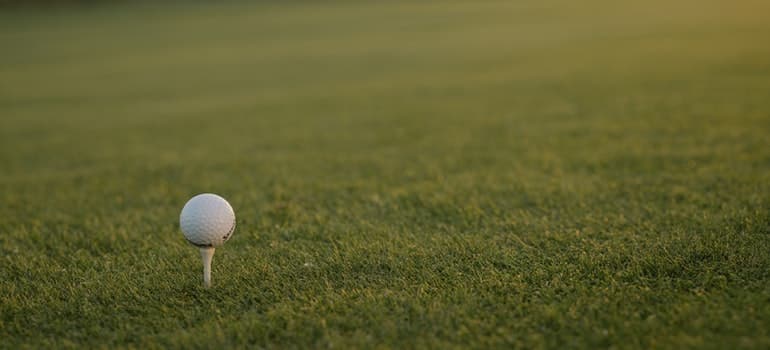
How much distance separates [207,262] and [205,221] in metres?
0.36

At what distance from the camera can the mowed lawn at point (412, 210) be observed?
9.66 ft

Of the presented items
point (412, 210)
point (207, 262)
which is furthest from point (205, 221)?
point (412, 210)

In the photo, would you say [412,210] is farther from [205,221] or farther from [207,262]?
[205,221]

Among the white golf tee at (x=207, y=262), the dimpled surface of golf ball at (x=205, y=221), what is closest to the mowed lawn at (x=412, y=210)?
the white golf tee at (x=207, y=262)

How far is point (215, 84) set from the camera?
14.5m

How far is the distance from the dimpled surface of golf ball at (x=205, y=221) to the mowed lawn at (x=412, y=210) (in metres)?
0.43

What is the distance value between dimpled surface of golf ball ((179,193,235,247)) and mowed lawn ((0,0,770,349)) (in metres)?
0.43

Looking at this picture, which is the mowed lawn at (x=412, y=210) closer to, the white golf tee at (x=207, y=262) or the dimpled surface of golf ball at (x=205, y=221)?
the white golf tee at (x=207, y=262)

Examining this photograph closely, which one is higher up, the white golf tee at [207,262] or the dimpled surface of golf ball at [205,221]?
the dimpled surface of golf ball at [205,221]

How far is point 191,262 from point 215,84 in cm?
1162

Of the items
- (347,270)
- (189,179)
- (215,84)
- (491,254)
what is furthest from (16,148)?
(491,254)

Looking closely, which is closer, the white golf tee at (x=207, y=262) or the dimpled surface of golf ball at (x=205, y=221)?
the dimpled surface of golf ball at (x=205, y=221)

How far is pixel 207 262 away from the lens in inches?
128

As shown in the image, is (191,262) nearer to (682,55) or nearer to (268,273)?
(268,273)
